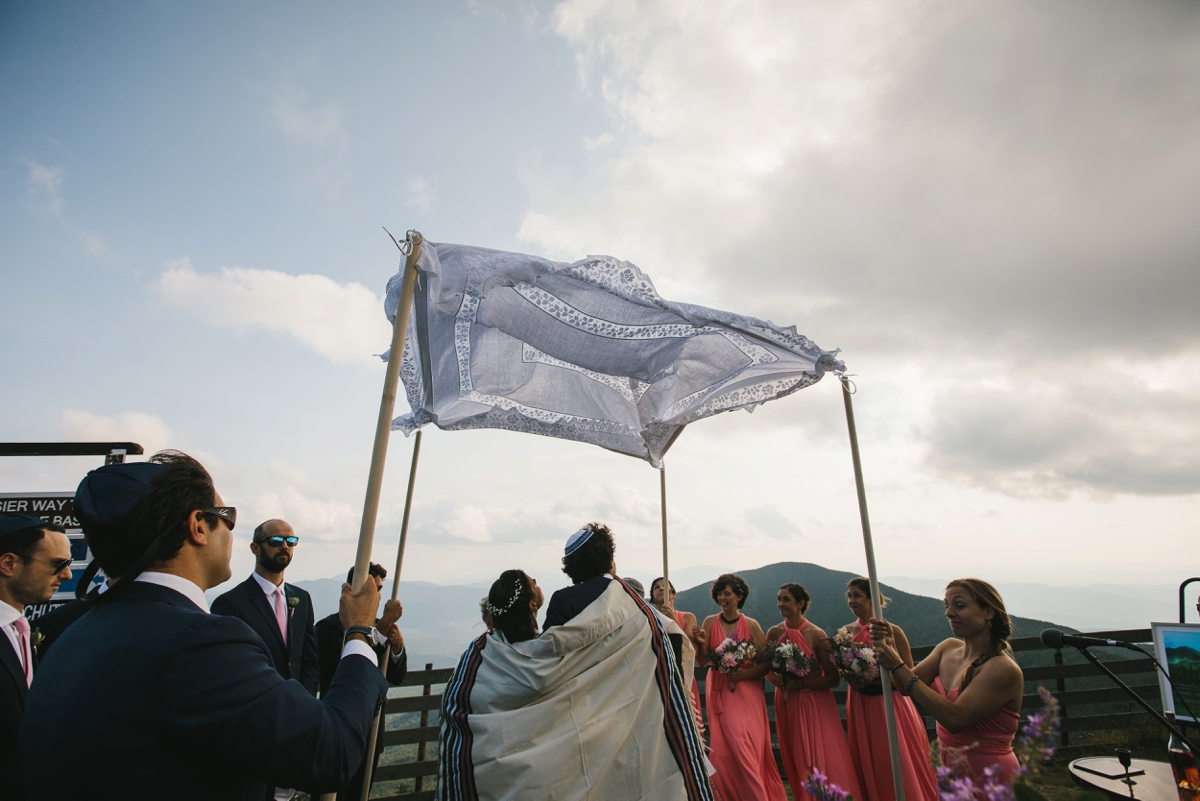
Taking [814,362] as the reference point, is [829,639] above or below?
below

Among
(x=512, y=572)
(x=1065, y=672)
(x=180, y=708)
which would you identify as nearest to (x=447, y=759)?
(x=512, y=572)

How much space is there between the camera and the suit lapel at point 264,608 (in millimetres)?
3762

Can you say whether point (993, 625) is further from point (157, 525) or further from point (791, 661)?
point (157, 525)

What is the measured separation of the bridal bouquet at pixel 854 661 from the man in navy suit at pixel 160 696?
4862 mm

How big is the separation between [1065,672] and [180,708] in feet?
30.1

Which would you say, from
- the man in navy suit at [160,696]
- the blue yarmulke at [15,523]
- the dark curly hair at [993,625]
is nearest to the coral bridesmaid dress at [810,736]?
the dark curly hair at [993,625]

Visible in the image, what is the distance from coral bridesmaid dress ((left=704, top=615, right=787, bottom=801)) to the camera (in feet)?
17.8

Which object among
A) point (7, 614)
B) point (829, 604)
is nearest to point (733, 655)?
point (7, 614)

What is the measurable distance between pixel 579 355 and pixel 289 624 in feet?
8.64

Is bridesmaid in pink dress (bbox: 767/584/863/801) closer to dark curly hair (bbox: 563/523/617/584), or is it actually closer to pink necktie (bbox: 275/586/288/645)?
dark curly hair (bbox: 563/523/617/584)

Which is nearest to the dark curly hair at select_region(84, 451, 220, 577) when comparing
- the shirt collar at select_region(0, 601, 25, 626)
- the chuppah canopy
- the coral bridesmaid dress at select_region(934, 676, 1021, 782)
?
the chuppah canopy

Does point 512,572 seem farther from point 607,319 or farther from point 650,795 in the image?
point 607,319

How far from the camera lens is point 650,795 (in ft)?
10.2

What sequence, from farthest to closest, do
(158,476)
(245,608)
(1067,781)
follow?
(1067,781), (245,608), (158,476)
